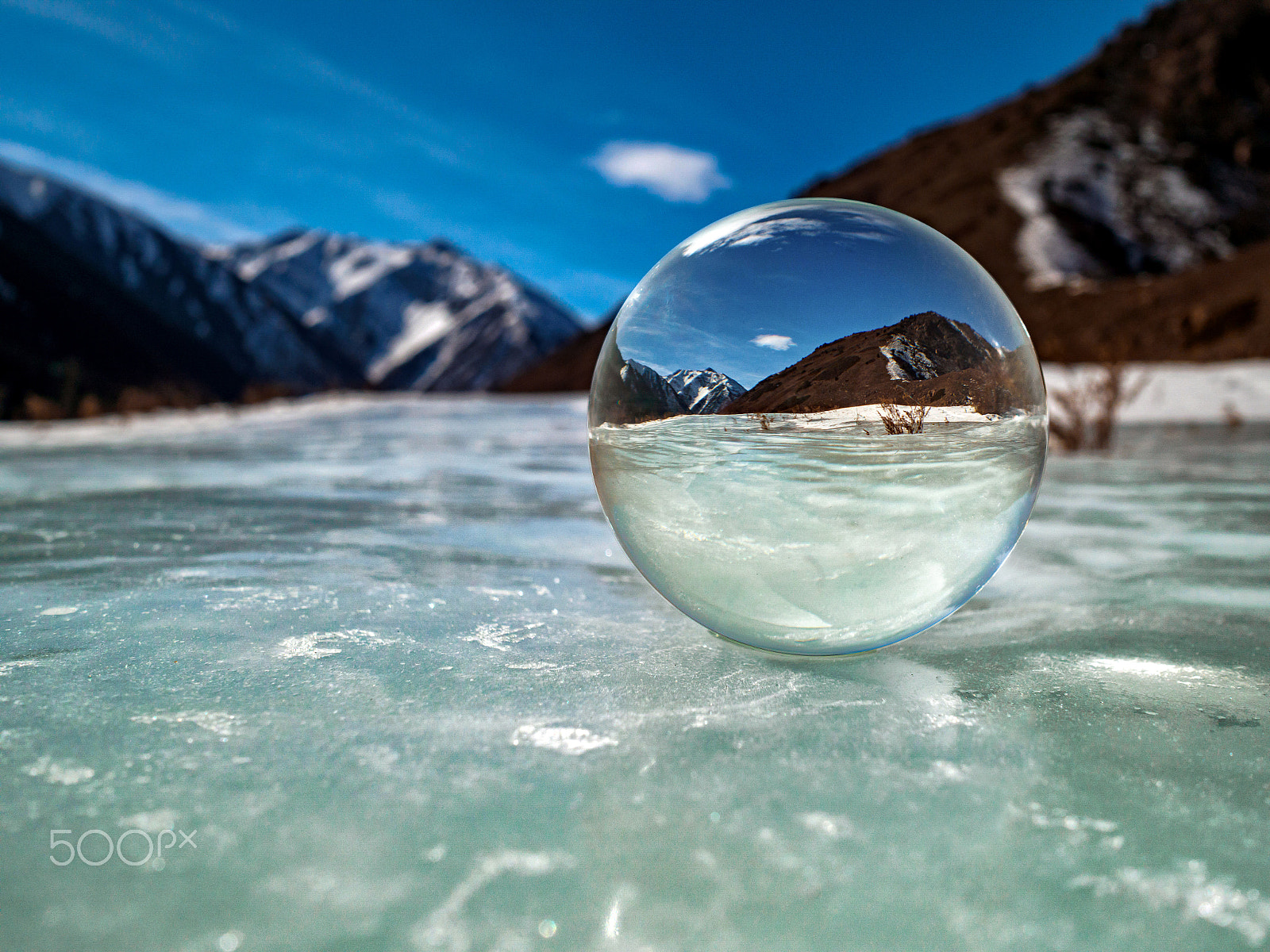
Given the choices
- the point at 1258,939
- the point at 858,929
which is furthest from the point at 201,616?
the point at 1258,939

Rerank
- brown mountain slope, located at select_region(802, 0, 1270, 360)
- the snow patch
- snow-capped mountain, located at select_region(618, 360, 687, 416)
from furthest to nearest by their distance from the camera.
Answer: brown mountain slope, located at select_region(802, 0, 1270, 360), snow-capped mountain, located at select_region(618, 360, 687, 416), the snow patch

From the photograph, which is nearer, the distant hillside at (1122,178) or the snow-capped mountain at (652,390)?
the snow-capped mountain at (652,390)

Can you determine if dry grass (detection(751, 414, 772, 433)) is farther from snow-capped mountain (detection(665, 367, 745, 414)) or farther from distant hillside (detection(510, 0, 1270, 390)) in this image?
distant hillside (detection(510, 0, 1270, 390))

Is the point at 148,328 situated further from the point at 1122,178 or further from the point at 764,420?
the point at 764,420

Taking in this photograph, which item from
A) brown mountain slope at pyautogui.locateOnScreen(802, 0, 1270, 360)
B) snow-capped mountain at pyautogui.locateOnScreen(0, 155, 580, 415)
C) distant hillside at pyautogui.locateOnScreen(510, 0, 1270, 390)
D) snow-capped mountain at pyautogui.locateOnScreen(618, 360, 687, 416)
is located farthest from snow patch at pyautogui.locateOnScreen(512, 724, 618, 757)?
distant hillside at pyautogui.locateOnScreen(510, 0, 1270, 390)

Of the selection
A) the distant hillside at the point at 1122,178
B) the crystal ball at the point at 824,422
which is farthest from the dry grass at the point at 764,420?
the distant hillside at the point at 1122,178

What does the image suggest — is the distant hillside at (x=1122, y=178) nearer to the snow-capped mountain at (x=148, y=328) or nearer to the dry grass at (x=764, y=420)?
the dry grass at (x=764, y=420)
